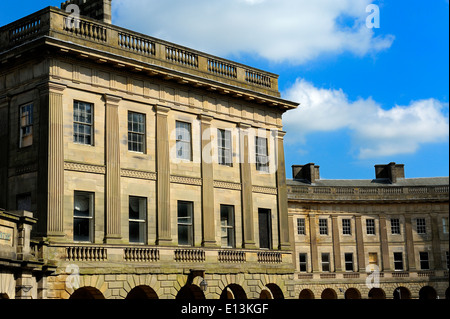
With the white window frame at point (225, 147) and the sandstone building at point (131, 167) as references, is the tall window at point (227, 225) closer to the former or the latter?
the sandstone building at point (131, 167)

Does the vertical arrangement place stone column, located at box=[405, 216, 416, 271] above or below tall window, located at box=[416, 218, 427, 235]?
below

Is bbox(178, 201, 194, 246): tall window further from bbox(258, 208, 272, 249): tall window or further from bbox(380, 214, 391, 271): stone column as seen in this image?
bbox(380, 214, 391, 271): stone column

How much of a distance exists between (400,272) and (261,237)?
37.4m

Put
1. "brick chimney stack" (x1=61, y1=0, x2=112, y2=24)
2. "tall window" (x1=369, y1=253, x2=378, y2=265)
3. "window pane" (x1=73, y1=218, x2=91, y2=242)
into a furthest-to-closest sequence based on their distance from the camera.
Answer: "tall window" (x1=369, y1=253, x2=378, y2=265)
"brick chimney stack" (x1=61, y1=0, x2=112, y2=24)
"window pane" (x1=73, y1=218, x2=91, y2=242)

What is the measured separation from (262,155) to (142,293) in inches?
390

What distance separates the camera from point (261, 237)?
1383 inches

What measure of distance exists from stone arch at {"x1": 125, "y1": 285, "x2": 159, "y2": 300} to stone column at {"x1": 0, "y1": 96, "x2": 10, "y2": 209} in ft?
22.6

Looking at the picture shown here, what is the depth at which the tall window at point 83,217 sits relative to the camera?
27.5m

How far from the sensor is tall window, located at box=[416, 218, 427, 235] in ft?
227

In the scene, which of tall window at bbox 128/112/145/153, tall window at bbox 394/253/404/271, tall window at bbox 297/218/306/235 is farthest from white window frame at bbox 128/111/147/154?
tall window at bbox 394/253/404/271

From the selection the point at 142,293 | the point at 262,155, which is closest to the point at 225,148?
the point at 262,155

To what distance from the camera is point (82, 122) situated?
2841 centimetres

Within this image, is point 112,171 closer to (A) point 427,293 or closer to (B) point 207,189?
(B) point 207,189

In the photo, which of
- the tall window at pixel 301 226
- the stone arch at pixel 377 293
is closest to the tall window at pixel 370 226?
the stone arch at pixel 377 293
